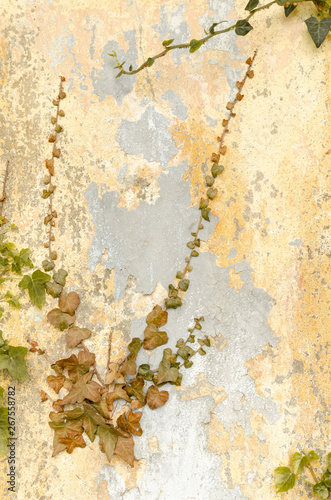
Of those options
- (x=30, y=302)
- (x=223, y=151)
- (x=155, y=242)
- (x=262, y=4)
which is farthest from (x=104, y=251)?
(x=262, y=4)

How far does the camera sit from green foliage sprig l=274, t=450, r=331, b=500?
1.42m

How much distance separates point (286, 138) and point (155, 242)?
25.4 inches

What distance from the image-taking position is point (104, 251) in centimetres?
155

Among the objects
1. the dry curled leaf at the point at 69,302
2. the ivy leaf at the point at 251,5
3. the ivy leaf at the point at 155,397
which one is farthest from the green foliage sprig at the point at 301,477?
the ivy leaf at the point at 251,5

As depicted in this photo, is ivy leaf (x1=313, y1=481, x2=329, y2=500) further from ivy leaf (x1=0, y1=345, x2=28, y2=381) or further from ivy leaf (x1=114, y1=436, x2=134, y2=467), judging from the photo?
ivy leaf (x1=0, y1=345, x2=28, y2=381)

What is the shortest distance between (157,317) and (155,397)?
0.28 metres

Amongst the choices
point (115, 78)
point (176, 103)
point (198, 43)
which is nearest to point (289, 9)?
point (198, 43)

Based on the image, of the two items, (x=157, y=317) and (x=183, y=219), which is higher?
(x=183, y=219)

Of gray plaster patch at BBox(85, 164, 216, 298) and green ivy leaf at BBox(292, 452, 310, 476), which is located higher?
gray plaster patch at BBox(85, 164, 216, 298)

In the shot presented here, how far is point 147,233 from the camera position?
1553 mm

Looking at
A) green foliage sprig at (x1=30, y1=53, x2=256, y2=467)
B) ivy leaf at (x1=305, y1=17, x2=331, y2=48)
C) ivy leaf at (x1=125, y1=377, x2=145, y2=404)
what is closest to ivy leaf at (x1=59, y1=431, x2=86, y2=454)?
green foliage sprig at (x1=30, y1=53, x2=256, y2=467)

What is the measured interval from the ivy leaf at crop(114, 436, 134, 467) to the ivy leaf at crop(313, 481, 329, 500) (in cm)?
65

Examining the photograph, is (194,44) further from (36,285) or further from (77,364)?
(77,364)

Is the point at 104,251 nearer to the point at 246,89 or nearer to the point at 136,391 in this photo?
the point at 136,391
